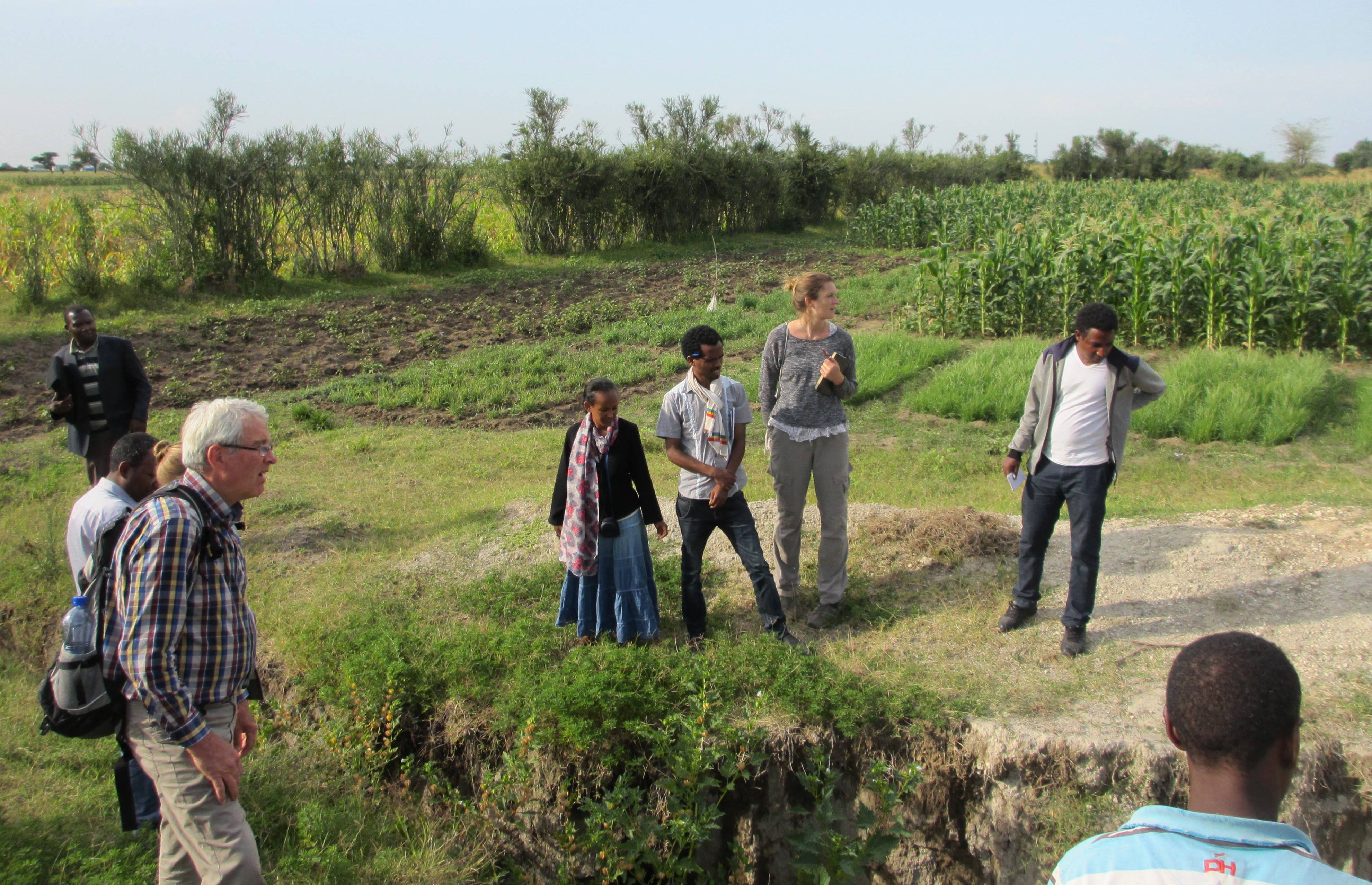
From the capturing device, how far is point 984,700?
14.4 feet


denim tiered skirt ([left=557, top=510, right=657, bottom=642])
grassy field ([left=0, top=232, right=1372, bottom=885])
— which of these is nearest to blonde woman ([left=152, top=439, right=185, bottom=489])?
grassy field ([left=0, top=232, right=1372, bottom=885])

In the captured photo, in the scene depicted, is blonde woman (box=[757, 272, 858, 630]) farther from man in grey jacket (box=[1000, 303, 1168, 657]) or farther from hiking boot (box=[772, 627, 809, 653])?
man in grey jacket (box=[1000, 303, 1168, 657])

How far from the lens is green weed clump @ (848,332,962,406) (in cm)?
1078

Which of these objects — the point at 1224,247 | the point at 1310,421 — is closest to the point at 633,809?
the point at 1310,421

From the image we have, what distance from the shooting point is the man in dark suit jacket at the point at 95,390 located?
257 inches

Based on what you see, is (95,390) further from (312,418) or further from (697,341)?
(697,341)

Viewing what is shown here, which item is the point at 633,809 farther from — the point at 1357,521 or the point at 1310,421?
the point at 1310,421

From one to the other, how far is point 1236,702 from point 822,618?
12.1 ft

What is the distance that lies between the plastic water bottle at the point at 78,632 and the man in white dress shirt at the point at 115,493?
1.59 metres

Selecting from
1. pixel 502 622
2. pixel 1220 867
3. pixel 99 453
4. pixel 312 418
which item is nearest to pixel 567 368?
pixel 312 418

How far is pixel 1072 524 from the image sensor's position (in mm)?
4762

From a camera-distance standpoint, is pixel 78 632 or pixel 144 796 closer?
pixel 78 632

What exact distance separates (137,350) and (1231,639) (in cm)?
1534

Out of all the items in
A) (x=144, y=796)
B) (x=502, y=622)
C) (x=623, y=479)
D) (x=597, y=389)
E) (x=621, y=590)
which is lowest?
(x=502, y=622)
